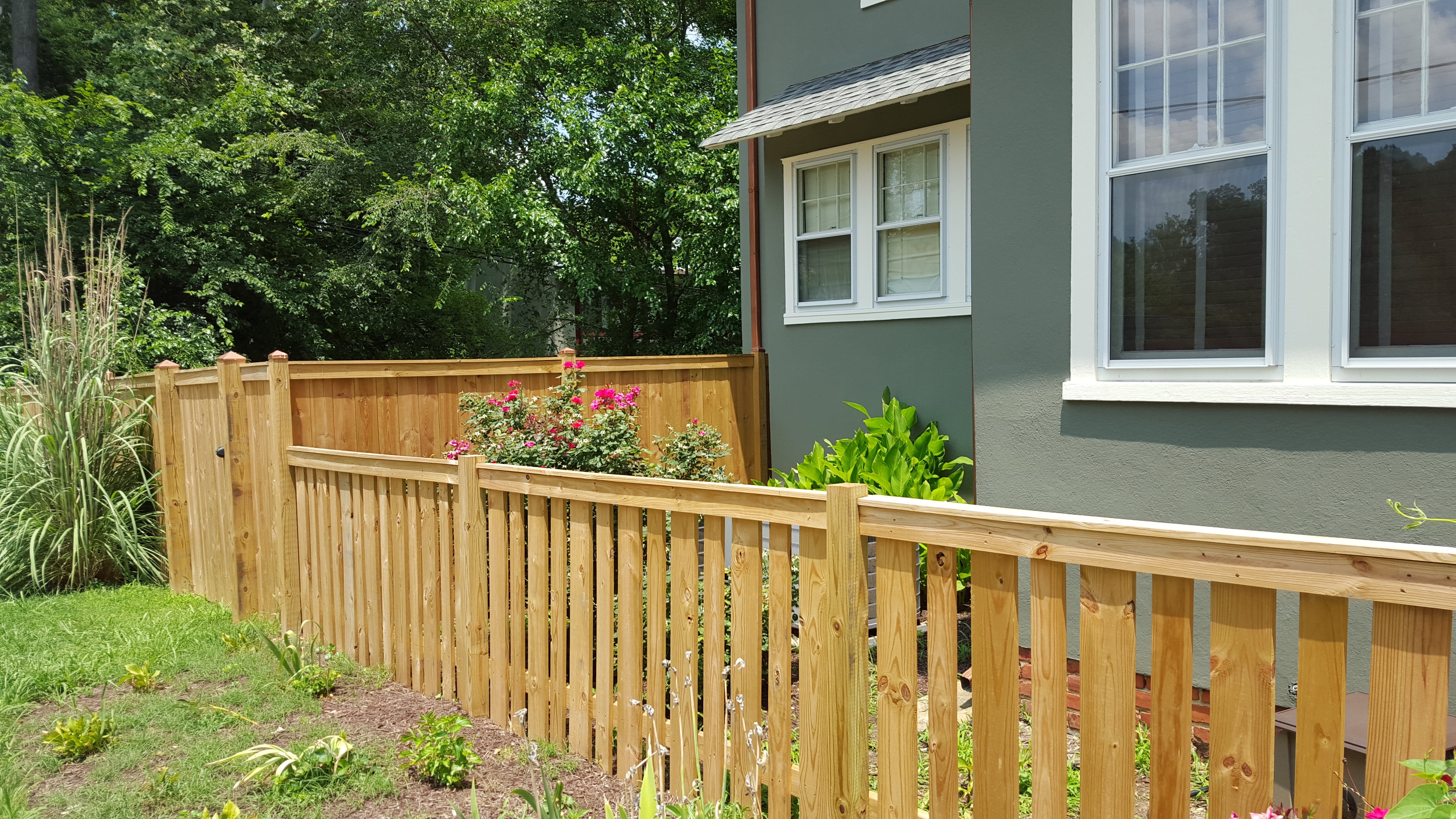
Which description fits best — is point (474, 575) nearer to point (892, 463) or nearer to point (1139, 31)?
point (892, 463)

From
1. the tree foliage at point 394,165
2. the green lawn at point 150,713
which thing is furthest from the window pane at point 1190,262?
the tree foliage at point 394,165

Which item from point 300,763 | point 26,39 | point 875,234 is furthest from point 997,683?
point 26,39

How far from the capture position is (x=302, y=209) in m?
14.4

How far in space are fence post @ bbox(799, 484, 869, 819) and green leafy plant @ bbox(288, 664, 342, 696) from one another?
2674 mm

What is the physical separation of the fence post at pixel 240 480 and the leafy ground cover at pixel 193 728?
24cm

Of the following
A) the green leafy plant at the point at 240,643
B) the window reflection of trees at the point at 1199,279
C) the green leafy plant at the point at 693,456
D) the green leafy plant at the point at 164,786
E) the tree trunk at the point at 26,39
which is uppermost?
the tree trunk at the point at 26,39

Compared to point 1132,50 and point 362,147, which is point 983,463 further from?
point 362,147

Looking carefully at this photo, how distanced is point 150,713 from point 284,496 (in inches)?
52.0

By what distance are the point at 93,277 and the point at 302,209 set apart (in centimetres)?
838

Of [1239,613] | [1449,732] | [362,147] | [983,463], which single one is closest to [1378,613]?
[1239,613]

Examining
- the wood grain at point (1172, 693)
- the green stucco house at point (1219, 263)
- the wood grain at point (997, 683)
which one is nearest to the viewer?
the wood grain at point (1172, 693)

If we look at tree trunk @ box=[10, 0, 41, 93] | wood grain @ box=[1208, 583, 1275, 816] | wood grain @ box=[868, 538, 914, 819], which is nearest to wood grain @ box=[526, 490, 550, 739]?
wood grain @ box=[868, 538, 914, 819]

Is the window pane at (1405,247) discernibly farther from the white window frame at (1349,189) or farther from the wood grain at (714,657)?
the wood grain at (714,657)

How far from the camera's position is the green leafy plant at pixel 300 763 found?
11.2ft
